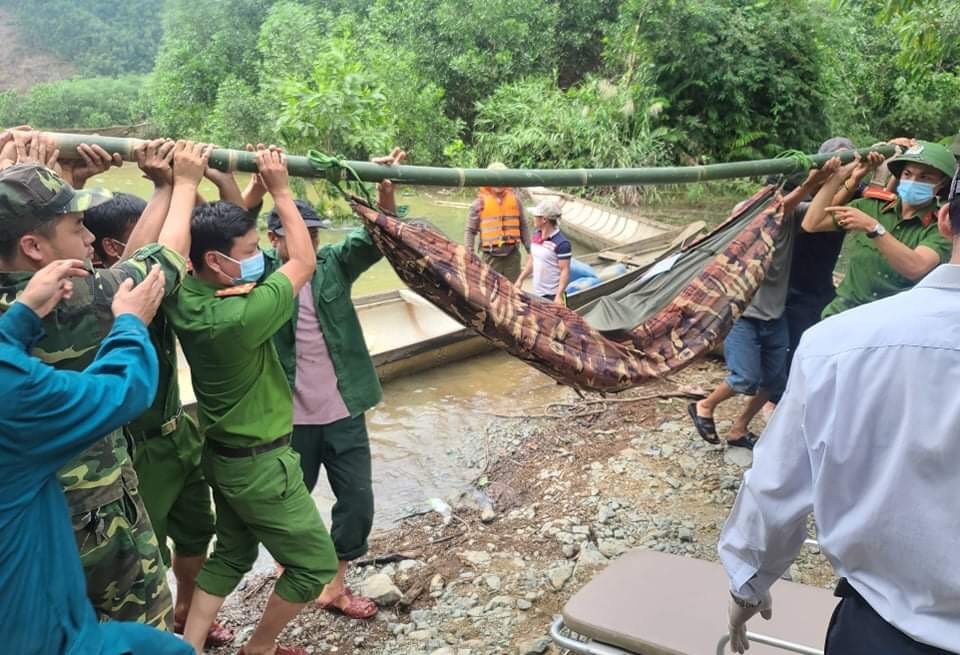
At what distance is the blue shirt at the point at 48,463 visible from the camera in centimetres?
133

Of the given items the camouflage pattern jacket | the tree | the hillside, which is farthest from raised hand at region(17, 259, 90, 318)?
the hillside

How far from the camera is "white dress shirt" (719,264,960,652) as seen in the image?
1137 mm

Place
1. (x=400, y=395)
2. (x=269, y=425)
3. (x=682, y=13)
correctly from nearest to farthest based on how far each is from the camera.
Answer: (x=269, y=425) → (x=400, y=395) → (x=682, y=13)

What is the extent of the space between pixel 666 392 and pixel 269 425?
3420 millimetres

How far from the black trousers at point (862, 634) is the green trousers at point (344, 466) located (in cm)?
170

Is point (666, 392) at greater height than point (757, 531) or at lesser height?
lesser

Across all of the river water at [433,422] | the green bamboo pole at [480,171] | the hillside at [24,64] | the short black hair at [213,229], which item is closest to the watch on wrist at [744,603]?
the green bamboo pole at [480,171]

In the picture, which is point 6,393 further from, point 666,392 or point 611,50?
point 611,50

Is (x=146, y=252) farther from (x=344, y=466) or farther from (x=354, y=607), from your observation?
(x=354, y=607)

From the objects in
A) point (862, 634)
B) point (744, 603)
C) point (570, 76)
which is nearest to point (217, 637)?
point (744, 603)

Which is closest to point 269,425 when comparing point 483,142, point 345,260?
point 345,260

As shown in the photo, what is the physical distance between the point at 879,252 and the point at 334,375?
7.28ft

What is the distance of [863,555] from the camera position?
123 cm

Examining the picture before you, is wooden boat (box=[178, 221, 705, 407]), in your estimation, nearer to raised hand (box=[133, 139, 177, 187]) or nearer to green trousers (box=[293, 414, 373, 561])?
green trousers (box=[293, 414, 373, 561])
